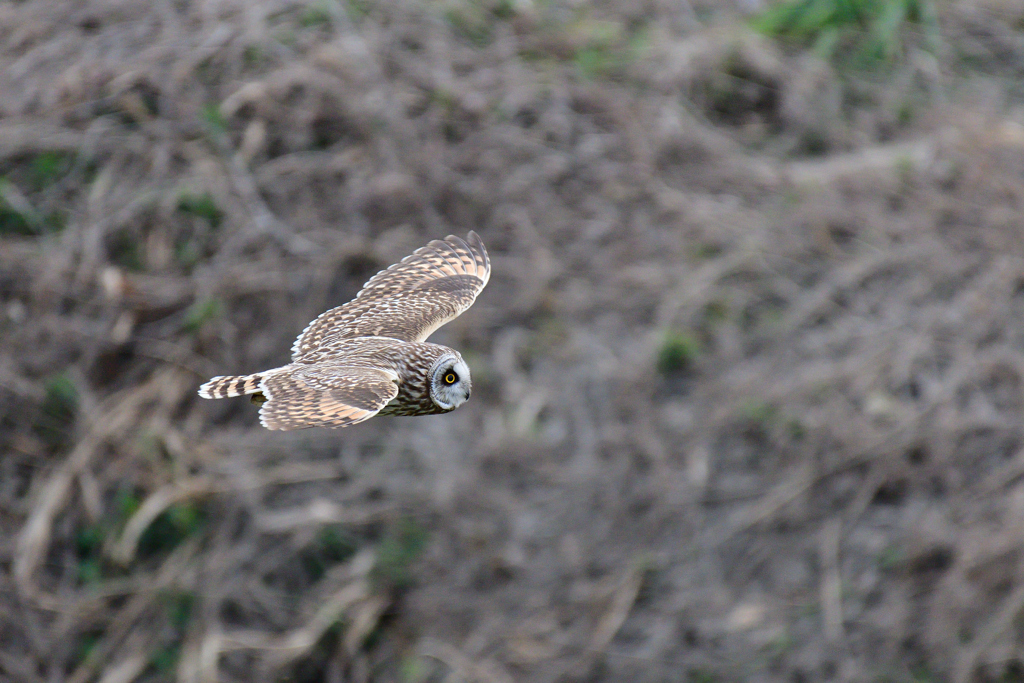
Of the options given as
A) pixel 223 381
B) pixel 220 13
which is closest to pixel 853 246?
pixel 220 13

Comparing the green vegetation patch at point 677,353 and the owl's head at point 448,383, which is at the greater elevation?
the owl's head at point 448,383

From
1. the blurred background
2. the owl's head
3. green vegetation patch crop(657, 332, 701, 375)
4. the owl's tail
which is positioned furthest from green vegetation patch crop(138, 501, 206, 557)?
the owl's head

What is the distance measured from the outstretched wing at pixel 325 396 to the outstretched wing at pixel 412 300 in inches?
13.3

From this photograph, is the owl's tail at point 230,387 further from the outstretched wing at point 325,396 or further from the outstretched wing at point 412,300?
the outstretched wing at point 412,300

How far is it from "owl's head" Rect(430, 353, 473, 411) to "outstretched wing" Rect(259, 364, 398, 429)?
84 mm

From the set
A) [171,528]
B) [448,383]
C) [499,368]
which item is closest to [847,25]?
[499,368]

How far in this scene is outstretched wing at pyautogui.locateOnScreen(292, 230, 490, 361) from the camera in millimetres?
2299

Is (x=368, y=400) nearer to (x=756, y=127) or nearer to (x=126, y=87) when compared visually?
(x=126, y=87)

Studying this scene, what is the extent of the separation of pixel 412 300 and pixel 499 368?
7.49ft

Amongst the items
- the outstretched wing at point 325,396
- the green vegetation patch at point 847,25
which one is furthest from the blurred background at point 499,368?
the outstretched wing at point 325,396

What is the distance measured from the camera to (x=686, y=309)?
4828mm

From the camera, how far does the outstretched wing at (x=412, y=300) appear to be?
2299 millimetres

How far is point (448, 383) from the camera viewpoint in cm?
192

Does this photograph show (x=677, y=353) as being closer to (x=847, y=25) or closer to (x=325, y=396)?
(x=847, y=25)
